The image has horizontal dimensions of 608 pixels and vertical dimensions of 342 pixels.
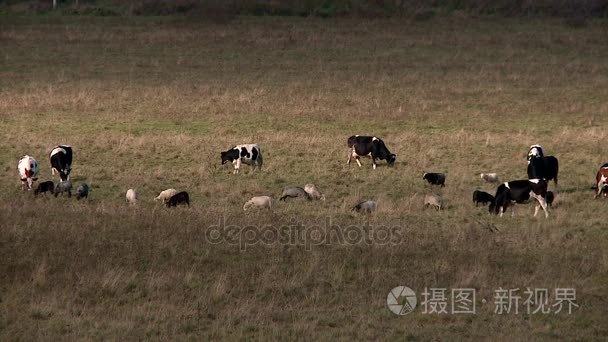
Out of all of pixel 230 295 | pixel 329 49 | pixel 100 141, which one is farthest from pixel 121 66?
pixel 230 295

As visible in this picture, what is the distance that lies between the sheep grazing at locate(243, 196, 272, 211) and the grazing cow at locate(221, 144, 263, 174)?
4205 millimetres

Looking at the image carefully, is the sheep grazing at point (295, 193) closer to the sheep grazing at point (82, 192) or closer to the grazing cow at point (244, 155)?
the grazing cow at point (244, 155)

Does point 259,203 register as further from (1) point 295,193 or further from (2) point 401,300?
(2) point 401,300

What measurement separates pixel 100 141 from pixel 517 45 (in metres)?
24.9

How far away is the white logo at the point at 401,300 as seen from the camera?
12.3m

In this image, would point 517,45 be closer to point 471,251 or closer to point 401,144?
point 401,144

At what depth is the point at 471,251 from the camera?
14.6m

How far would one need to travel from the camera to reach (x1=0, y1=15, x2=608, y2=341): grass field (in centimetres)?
1212

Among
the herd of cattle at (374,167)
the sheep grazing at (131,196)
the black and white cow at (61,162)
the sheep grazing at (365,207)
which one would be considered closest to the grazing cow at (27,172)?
the herd of cattle at (374,167)

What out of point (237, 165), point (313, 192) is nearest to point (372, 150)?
point (237, 165)

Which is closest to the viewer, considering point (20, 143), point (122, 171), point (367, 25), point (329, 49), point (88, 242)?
point (88, 242)
